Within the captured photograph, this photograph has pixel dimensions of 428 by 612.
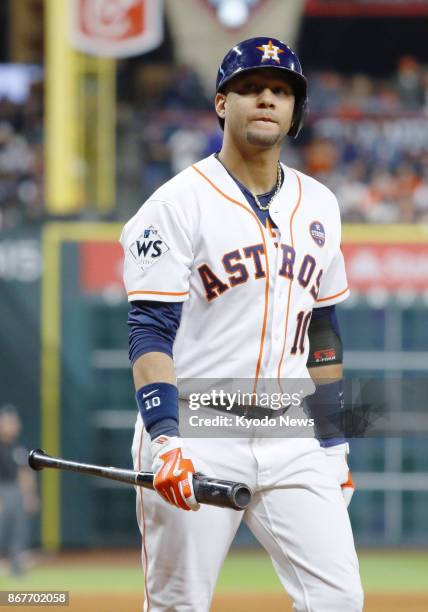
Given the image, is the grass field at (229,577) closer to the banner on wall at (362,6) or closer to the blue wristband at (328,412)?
the blue wristband at (328,412)

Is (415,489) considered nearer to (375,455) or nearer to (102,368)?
(375,455)

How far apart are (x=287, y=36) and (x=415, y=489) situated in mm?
7054

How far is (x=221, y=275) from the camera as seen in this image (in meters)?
3.61

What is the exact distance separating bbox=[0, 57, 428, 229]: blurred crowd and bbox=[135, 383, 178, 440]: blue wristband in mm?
9201

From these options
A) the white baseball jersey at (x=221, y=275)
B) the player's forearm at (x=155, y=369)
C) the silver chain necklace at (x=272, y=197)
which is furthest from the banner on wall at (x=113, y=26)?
the player's forearm at (x=155, y=369)

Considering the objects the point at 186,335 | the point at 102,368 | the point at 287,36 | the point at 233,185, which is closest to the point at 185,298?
the point at 186,335

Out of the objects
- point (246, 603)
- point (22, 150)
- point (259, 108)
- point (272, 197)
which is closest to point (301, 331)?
point (272, 197)

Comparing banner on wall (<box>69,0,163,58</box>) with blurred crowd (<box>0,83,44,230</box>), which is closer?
banner on wall (<box>69,0,163,58</box>)

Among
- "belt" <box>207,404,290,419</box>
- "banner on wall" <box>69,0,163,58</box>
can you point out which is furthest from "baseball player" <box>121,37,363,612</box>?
"banner on wall" <box>69,0,163,58</box>

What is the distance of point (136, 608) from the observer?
8289 mm

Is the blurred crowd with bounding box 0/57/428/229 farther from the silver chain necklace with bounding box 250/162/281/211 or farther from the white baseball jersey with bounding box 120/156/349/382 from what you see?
the white baseball jersey with bounding box 120/156/349/382

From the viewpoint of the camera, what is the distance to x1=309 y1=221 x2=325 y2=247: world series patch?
150 inches

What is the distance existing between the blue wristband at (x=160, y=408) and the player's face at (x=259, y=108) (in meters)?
0.79

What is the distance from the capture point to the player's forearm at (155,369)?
3.47 meters
